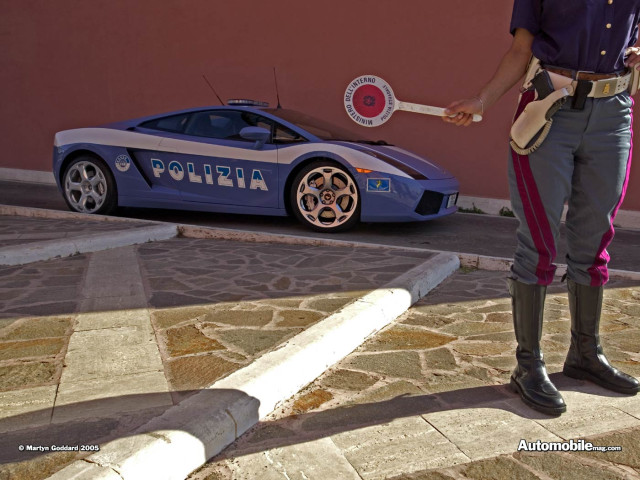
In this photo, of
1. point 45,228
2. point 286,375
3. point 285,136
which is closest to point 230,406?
point 286,375

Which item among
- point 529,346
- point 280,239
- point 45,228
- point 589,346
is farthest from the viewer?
point 45,228

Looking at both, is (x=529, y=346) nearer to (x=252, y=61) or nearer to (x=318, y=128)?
(x=318, y=128)

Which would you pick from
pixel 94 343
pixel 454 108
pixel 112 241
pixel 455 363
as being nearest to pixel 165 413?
pixel 94 343

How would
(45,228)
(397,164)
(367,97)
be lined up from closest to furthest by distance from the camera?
(45,228) → (397,164) → (367,97)

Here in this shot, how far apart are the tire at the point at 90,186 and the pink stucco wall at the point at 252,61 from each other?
342cm

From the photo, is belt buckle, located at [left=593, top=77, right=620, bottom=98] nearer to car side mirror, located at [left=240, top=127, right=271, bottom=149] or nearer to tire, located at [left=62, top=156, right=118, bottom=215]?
car side mirror, located at [left=240, top=127, right=271, bottom=149]

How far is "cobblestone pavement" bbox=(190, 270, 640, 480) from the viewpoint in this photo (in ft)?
7.20

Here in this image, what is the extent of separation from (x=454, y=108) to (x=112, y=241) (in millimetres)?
3700

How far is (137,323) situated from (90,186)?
4.61 meters

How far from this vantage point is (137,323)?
137 inches

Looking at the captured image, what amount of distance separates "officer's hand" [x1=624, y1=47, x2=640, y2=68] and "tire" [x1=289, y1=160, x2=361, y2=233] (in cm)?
412

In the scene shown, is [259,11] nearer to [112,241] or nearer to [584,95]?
[112,241]

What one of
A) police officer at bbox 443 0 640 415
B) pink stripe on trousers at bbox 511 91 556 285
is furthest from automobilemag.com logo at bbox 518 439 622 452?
pink stripe on trousers at bbox 511 91 556 285

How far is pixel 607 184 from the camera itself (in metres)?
2.69
